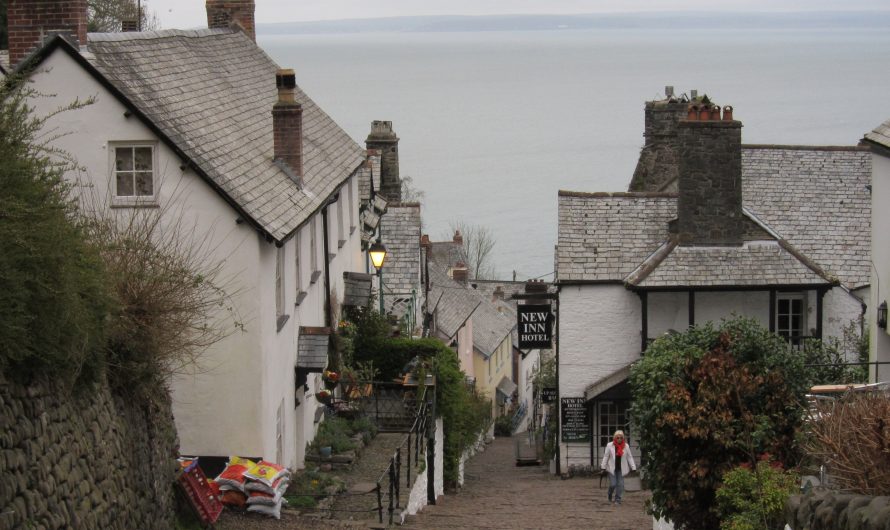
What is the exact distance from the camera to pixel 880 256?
70.4ft

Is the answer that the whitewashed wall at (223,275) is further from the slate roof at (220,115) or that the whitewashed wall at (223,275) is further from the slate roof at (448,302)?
the slate roof at (448,302)

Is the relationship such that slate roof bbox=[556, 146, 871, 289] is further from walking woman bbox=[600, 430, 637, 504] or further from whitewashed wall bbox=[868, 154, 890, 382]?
whitewashed wall bbox=[868, 154, 890, 382]

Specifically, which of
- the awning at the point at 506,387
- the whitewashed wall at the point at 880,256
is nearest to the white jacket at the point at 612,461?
the whitewashed wall at the point at 880,256

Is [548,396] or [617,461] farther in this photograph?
[548,396]

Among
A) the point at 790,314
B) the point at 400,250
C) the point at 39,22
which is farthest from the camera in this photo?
the point at 400,250

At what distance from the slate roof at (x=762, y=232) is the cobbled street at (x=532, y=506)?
16.6 ft

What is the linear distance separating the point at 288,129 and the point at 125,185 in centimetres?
440

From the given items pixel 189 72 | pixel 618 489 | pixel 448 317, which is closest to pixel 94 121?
pixel 189 72

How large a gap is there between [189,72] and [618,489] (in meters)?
11.1

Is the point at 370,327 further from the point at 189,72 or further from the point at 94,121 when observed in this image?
the point at 94,121

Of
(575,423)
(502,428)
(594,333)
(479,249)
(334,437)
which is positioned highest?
(479,249)

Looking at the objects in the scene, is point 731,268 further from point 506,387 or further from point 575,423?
point 506,387

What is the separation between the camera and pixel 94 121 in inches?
722

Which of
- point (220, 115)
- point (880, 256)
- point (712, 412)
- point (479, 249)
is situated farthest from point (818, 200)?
point (479, 249)
